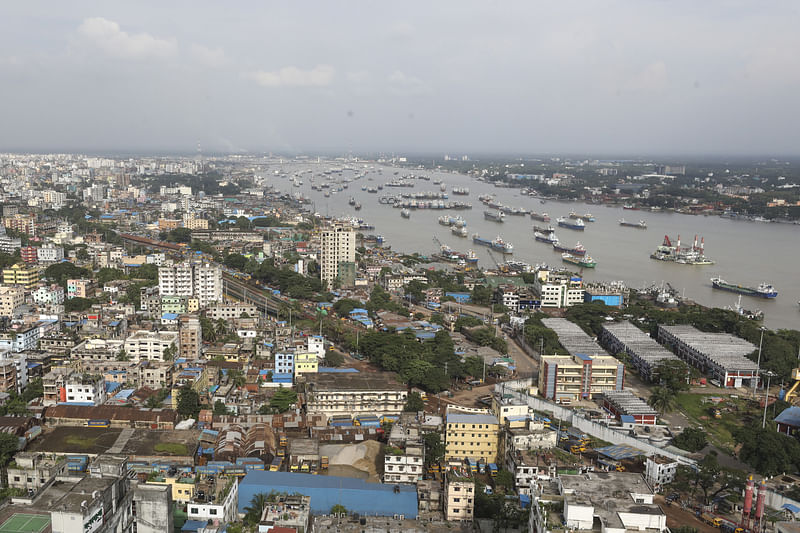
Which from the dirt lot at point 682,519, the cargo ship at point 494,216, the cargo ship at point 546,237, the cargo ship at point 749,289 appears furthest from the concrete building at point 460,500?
the cargo ship at point 494,216

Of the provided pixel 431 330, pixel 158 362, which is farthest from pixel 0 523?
pixel 431 330

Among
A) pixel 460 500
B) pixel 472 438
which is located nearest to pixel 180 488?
pixel 460 500

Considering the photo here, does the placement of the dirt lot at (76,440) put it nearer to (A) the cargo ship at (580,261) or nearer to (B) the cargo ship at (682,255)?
(A) the cargo ship at (580,261)

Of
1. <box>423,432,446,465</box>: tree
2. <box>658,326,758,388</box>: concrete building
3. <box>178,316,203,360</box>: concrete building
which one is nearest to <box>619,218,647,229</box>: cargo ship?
<box>658,326,758,388</box>: concrete building

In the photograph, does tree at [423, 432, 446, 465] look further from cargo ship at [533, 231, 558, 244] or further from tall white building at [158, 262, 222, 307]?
cargo ship at [533, 231, 558, 244]

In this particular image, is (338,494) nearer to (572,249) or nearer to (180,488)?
(180,488)

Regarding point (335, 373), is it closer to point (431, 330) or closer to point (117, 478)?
point (431, 330)
